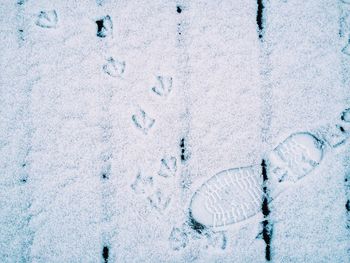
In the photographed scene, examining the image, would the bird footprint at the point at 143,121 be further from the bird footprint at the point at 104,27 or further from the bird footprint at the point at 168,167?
the bird footprint at the point at 104,27

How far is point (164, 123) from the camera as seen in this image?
74 cm

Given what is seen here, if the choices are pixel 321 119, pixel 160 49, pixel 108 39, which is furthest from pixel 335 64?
pixel 108 39

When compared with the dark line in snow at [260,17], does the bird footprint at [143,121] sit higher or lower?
lower

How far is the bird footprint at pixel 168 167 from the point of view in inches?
28.7

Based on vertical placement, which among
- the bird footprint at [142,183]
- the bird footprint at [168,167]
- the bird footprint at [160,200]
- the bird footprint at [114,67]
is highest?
the bird footprint at [114,67]

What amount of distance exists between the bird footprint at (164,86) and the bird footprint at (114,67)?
0.34 ft

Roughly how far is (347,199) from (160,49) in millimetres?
636

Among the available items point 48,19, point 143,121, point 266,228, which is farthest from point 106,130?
point 266,228

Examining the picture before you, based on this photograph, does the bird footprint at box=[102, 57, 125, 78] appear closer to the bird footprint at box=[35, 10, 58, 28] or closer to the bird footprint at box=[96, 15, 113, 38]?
the bird footprint at box=[96, 15, 113, 38]

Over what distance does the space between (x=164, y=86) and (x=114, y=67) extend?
0.49 ft

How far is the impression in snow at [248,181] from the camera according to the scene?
0.70m

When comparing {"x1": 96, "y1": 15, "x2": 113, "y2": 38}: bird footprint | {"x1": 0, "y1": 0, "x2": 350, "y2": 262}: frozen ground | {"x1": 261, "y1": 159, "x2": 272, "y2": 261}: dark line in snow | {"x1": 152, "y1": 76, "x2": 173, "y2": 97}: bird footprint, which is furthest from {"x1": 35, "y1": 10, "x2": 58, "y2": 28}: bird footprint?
{"x1": 261, "y1": 159, "x2": 272, "y2": 261}: dark line in snow

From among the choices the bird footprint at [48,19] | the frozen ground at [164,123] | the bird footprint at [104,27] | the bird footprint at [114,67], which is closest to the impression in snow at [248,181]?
the frozen ground at [164,123]

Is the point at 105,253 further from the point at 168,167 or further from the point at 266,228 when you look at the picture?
the point at 266,228
